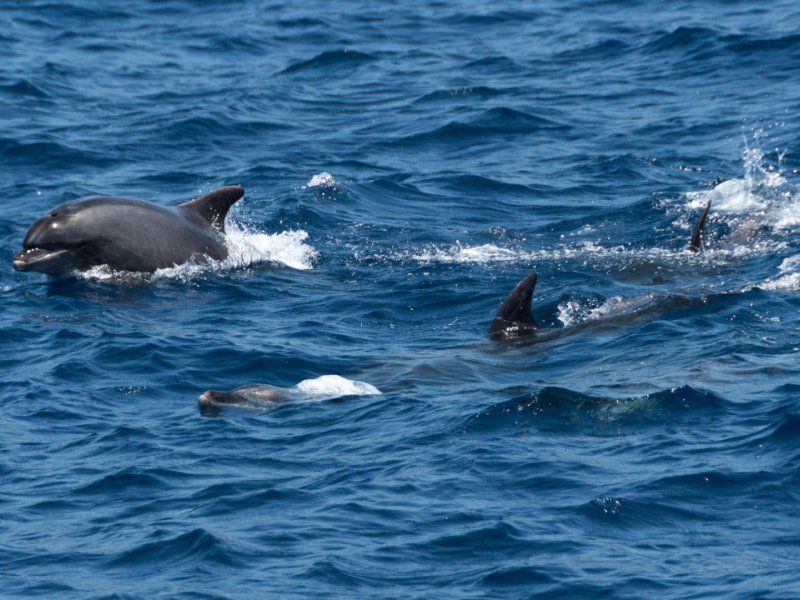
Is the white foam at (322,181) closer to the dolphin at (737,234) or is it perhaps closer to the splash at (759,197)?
the splash at (759,197)

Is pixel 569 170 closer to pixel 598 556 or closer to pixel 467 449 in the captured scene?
pixel 467 449

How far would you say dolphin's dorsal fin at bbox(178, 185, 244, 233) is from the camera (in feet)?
61.7

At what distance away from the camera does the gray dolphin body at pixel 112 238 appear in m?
17.6

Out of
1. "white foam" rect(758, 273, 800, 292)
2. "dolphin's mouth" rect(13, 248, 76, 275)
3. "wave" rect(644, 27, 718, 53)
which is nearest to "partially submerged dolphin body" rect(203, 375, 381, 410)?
"dolphin's mouth" rect(13, 248, 76, 275)

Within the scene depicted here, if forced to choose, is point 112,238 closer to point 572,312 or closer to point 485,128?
point 572,312

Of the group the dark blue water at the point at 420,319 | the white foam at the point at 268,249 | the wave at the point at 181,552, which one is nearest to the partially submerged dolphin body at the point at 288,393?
the dark blue water at the point at 420,319

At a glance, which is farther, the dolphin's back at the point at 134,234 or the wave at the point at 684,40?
the wave at the point at 684,40

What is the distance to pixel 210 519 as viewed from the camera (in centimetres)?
1045

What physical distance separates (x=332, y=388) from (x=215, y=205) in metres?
6.32

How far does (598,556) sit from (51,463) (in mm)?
5848

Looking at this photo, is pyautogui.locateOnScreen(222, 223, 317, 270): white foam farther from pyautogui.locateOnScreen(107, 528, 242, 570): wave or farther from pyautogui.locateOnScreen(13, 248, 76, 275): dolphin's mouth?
pyautogui.locateOnScreen(107, 528, 242, 570): wave

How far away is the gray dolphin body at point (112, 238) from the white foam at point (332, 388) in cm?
527

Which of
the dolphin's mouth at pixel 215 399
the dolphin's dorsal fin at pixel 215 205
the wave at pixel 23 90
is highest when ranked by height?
the wave at pixel 23 90

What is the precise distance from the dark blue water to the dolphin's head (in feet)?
1.54
